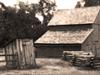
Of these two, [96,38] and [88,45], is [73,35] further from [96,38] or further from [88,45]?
[96,38]

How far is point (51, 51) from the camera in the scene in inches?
1906

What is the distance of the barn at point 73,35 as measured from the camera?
46.0 m

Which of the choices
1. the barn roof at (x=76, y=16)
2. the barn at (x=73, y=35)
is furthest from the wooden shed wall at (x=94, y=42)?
the barn roof at (x=76, y=16)

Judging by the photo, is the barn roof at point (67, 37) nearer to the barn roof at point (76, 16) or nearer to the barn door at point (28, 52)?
the barn roof at point (76, 16)

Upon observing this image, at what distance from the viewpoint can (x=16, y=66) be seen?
33.0m

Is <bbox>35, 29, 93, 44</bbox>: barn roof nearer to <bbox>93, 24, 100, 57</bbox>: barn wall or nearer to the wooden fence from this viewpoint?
<bbox>93, 24, 100, 57</bbox>: barn wall

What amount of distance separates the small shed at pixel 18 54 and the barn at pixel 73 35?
1215 cm

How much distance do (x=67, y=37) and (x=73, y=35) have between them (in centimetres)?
90

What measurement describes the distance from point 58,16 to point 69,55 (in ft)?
50.6

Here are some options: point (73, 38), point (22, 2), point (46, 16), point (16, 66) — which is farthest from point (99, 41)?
point (22, 2)

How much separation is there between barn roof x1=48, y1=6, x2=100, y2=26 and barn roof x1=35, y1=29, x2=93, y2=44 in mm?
1563

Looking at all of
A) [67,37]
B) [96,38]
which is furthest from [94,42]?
[67,37]

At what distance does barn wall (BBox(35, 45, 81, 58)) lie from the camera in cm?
4694

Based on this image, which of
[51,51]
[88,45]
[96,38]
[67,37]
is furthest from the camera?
[96,38]
